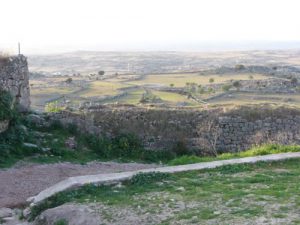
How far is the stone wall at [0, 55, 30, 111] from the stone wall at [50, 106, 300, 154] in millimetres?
1384

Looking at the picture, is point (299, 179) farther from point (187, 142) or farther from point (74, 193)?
point (187, 142)

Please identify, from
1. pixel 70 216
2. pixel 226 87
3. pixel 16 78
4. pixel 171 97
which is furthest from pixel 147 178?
pixel 226 87

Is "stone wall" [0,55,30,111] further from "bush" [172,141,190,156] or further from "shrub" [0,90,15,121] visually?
"bush" [172,141,190,156]

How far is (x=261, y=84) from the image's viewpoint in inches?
1671

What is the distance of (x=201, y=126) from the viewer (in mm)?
17438

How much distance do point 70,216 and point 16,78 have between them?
907cm

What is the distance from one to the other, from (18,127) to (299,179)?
874 cm

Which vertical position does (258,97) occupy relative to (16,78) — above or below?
below

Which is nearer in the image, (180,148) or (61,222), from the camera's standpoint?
(61,222)

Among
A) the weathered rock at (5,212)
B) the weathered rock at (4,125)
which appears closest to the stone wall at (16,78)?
the weathered rock at (4,125)

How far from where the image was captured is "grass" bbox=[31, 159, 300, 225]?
8250 millimetres

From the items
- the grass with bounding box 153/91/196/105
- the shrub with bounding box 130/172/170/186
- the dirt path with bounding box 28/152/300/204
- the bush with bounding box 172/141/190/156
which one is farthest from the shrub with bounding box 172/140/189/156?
the grass with bounding box 153/91/196/105

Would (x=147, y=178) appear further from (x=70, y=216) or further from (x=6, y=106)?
(x=6, y=106)

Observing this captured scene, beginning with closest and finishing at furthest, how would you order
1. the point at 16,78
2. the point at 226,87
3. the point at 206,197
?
the point at 206,197 → the point at 16,78 → the point at 226,87
